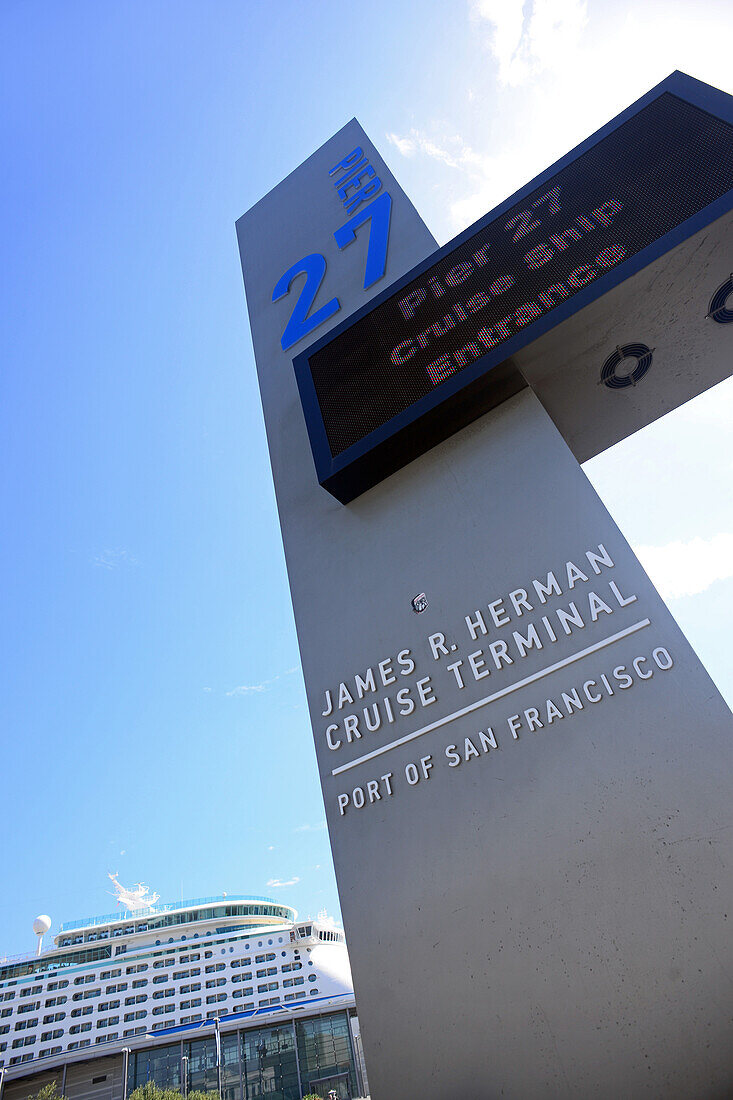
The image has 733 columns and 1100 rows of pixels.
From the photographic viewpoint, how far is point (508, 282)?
4426 millimetres

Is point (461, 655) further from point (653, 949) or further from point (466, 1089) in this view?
point (466, 1089)

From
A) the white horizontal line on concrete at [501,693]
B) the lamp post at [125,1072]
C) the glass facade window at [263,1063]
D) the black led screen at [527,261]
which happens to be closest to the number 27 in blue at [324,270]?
the black led screen at [527,261]

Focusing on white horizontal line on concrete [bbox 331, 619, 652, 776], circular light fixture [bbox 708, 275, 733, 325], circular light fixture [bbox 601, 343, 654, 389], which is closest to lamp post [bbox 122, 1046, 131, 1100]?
white horizontal line on concrete [bbox 331, 619, 652, 776]

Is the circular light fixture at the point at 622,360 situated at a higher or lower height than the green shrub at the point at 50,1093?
higher

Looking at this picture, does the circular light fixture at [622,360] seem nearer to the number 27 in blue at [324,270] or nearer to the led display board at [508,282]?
the led display board at [508,282]

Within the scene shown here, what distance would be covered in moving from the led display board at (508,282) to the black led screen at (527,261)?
0.01m

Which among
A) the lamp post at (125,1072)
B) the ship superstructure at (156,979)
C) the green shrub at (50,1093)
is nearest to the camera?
the lamp post at (125,1072)

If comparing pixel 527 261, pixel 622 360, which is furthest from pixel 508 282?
pixel 622 360

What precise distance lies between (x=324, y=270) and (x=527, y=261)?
356 centimetres

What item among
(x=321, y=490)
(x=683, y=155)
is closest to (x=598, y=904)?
(x=321, y=490)

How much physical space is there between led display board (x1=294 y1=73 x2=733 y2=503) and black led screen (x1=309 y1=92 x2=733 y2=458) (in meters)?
0.01

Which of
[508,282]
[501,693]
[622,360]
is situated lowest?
[501,693]

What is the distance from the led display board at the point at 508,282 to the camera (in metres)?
3.95

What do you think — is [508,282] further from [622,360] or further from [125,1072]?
[125,1072]
